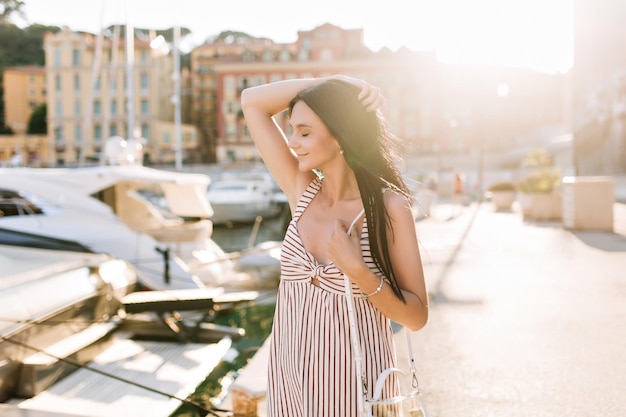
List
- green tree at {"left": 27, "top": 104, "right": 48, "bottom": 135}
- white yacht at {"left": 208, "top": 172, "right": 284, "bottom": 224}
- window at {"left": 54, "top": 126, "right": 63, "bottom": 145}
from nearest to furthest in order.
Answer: white yacht at {"left": 208, "top": 172, "right": 284, "bottom": 224}, window at {"left": 54, "top": 126, "right": 63, "bottom": 145}, green tree at {"left": 27, "top": 104, "right": 48, "bottom": 135}

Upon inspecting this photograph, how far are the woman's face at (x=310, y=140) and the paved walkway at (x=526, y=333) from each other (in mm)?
463

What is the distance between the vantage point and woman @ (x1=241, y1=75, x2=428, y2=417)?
183 centimetres

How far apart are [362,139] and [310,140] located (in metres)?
0.15

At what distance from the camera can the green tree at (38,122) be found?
7919cm

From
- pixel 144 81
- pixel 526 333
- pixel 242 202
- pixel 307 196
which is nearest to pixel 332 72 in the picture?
pixel 144 81

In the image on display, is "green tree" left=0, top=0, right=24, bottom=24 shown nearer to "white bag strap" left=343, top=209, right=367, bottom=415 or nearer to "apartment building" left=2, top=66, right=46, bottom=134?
"apartment building" left=2, top=66, right=46, bottom=134

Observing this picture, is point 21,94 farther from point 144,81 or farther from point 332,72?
point 332,72

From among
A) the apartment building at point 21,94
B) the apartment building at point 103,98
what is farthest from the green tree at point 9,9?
the apartment building at point 103,98

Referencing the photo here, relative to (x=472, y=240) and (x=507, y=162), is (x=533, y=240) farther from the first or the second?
(x=507, y=162)

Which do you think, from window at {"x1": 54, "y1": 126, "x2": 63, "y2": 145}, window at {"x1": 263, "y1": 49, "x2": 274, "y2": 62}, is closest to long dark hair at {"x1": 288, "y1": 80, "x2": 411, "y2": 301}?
window at {"x1": 263, "y1": 49, "x2": 274, "y2": 62}

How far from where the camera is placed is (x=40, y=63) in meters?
92.5

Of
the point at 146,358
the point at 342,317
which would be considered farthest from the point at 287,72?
the point at 342,317

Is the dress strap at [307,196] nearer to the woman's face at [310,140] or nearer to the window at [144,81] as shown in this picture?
the woman's face at [310,140]

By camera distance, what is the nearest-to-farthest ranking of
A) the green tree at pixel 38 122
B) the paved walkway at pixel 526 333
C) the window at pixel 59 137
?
1. the paved walkway at pixel 526 333
2. the window at pixel 59 137
3. the green tree at pixel 38 122
